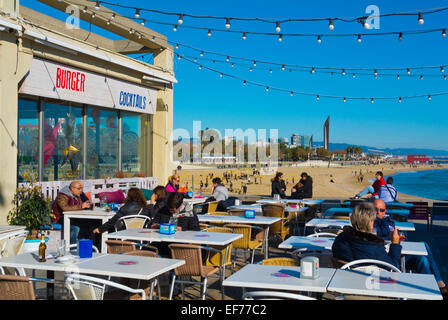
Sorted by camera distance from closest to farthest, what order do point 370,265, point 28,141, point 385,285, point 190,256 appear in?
point 385,285, point 370,265, point 190,256, point 28,141

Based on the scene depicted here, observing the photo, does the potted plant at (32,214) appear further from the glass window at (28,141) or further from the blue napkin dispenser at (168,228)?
the blue napkin dispenser at (168,228)

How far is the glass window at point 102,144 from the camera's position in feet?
36.5

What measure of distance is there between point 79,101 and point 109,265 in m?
7.25

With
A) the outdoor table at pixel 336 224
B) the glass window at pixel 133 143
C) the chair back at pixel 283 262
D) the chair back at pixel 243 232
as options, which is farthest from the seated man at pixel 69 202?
the glass window at pixel 133 143

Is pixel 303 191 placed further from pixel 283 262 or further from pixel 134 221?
pixel 283 262

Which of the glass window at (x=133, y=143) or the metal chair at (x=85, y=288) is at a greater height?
the glass window at (x=133, y=143)

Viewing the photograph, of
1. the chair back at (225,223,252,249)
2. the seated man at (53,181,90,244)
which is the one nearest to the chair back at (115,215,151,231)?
the chair back at (225,223,252,249)

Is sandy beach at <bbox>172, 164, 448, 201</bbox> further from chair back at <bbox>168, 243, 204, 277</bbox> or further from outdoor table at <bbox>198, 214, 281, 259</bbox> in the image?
chair back at <bbox>168, 243, 204, 277</bbox>

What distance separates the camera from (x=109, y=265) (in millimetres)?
3795

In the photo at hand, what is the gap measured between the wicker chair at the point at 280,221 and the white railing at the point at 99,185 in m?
3.98

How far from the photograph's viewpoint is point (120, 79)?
38.8ft

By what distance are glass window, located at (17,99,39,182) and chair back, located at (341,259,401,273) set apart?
6472 millimetres

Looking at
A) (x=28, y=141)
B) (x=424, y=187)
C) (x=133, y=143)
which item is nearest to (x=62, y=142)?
(x=28, y=141)
